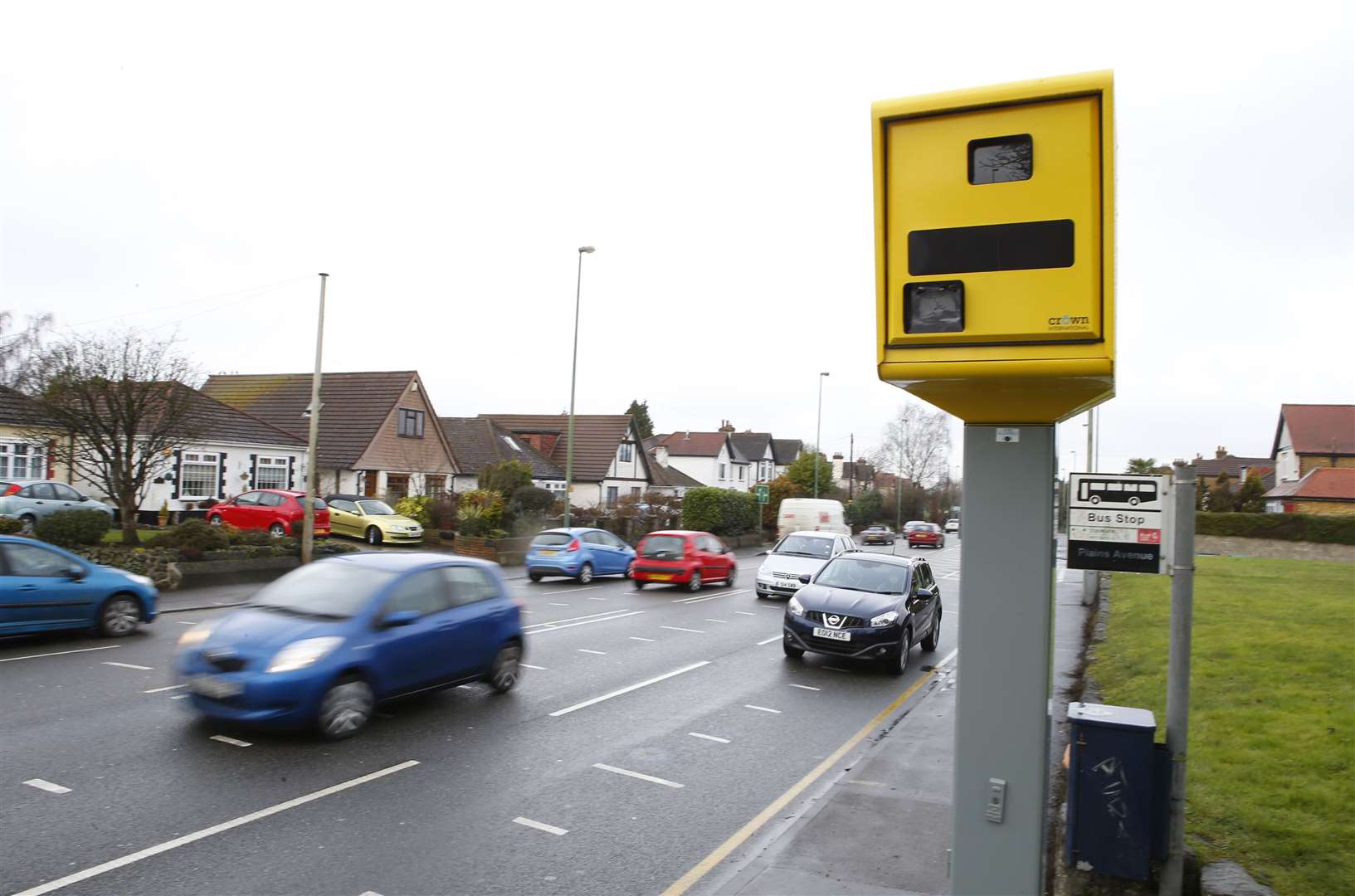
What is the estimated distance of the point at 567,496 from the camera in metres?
29.8

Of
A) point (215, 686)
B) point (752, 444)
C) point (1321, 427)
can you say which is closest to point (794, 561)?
point (215, 686)

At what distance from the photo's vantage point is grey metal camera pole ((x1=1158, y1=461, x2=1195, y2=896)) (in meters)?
4.78

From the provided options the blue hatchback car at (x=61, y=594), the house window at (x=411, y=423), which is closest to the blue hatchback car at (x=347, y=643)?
Result: the blue hatchback car at (x=61, y=594)

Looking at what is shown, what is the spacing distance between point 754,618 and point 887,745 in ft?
30.2

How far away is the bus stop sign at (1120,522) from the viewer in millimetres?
4852

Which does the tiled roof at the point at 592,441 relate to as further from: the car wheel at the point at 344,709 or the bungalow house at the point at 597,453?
the car wheel at the point at 344,709

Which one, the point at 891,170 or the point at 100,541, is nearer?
the point at 891,170

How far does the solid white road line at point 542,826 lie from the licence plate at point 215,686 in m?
2.92

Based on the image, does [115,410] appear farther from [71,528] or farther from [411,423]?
[411,423]

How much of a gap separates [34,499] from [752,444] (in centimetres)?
6884

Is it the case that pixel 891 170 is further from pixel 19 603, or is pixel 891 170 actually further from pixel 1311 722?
pixel 19 603

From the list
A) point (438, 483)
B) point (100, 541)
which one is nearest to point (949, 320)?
point (100, 541)

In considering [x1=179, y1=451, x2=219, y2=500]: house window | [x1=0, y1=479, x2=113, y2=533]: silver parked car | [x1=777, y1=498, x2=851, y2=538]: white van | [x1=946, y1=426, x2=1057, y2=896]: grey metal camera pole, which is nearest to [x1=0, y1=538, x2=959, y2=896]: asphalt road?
[x1=946, y1=426, x2=1057, y2=896]: grey metal camera pole

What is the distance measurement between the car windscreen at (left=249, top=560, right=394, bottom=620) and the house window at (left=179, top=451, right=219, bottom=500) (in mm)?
26902
